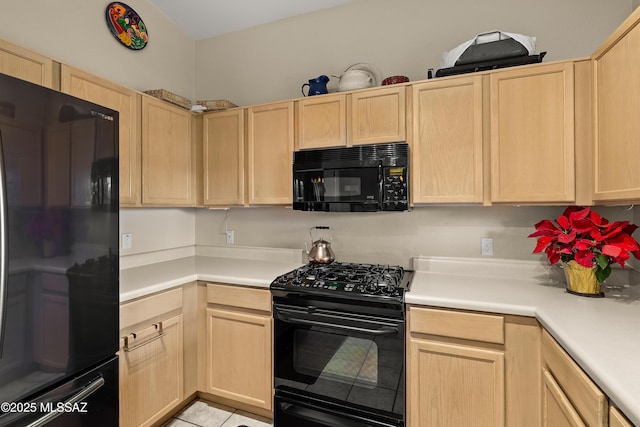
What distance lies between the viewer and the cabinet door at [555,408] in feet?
3.35

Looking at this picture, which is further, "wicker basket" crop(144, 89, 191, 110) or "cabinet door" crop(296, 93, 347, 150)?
"wicker basket" crop(144, 89, 191, 110)

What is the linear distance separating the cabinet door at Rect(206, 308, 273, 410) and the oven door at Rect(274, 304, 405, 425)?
101 millimetres

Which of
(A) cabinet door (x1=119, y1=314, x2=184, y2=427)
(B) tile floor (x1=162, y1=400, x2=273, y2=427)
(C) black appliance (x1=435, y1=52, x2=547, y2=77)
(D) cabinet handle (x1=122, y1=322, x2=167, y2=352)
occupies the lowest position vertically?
(B) tile floor (x1=162, y1=400, x2=273, y2=427)

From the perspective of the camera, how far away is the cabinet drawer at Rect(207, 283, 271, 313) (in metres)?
1.87

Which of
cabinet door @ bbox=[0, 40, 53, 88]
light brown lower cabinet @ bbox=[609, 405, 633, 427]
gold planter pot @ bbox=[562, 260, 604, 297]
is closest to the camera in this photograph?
light brown lower cabinet @ bbox=[609, 405, 633, 427]

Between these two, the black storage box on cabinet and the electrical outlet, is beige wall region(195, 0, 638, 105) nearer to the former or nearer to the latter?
the black storage box on cabinet

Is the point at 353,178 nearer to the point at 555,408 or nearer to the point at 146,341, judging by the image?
the point at 555,408

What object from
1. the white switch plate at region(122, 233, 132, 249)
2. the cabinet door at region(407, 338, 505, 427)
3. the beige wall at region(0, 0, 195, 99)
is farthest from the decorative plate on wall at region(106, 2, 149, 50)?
the cabinet door at region(407, 338, 505, 427)

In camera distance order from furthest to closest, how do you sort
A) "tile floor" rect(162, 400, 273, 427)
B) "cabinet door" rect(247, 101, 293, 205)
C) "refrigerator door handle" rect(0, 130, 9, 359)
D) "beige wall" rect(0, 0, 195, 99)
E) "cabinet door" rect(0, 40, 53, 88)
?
"cabinet door" rect(247, 101, 293, 205)
"tile floor" rect(162, 400, 273, 427)
"beige wall" rect(0, 0, 195, 99)
"cabinet door" rect(0, 40, 53, 88)
"refrigerator door handle" rect(0, 130, 9, 359)

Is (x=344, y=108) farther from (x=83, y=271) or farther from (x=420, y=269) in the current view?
(x=83, y=271)

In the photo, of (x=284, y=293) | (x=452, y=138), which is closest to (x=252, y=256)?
(x=284, y=293)

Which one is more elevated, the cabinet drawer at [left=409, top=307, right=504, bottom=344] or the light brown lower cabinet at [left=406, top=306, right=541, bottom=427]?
the cabinet drawer at [left=409, top=307, right=504, bottom=344]

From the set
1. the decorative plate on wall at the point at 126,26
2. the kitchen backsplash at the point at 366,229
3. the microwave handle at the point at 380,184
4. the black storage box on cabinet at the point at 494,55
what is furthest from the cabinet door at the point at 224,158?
the black storage box on cabinet at the point at 494,55

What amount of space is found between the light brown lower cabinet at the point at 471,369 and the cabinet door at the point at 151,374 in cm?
140
